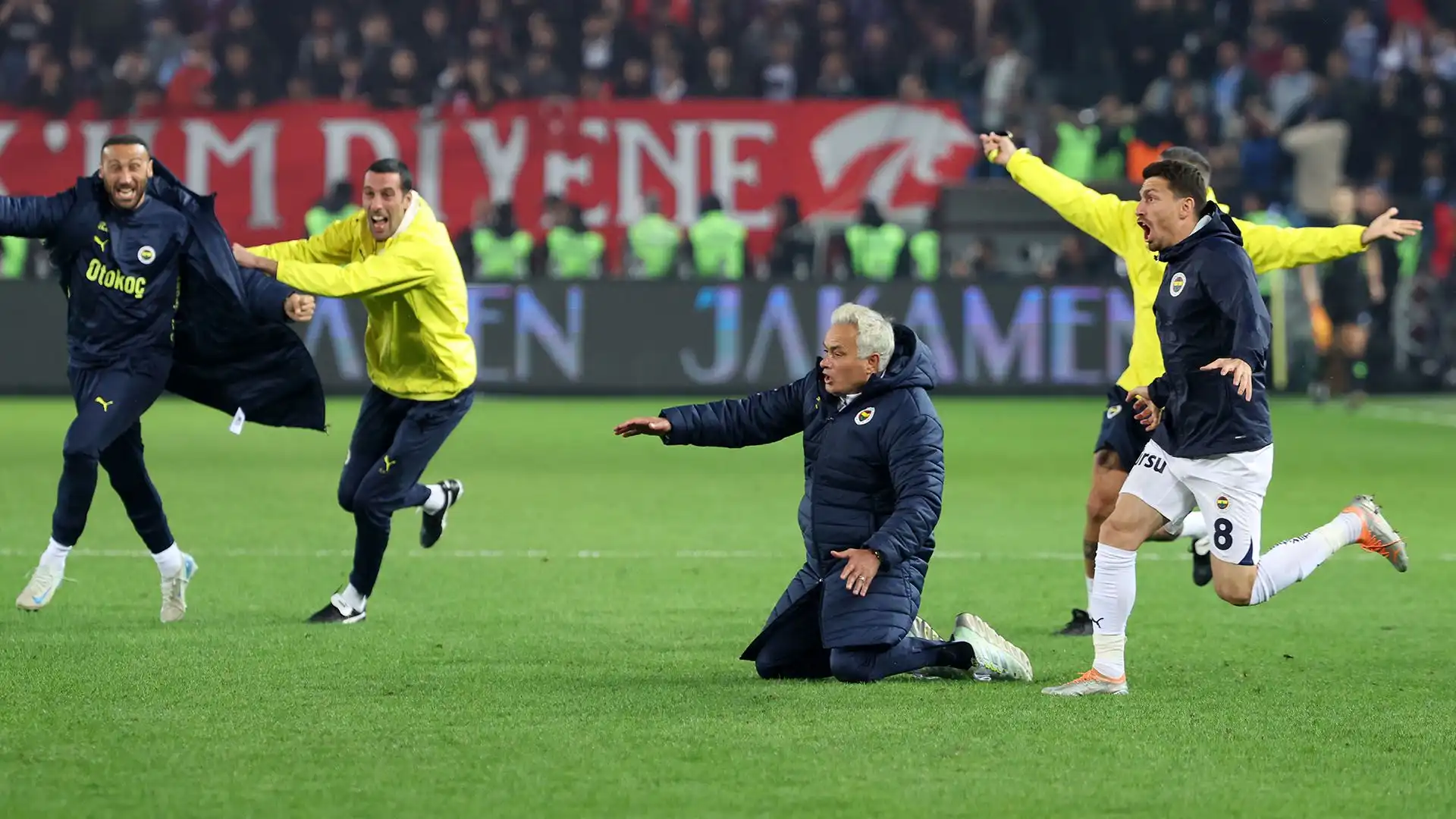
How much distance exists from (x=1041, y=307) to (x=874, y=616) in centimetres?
1666

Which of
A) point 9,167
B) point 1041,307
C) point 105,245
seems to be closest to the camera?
point 105,245

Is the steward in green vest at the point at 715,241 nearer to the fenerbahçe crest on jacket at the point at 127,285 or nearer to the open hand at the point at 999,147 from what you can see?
the open hand at the point at 999,147

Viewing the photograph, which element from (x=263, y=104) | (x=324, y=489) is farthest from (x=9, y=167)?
(x=324, y=489)

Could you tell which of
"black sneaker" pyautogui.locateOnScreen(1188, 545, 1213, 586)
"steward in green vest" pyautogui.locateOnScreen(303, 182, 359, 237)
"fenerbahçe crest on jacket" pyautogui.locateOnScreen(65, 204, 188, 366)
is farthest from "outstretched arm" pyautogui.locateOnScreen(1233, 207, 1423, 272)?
"steward in green vest" pyautogui.locateOnScreen(303, 182, 359, 237)

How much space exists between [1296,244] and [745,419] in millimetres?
2704

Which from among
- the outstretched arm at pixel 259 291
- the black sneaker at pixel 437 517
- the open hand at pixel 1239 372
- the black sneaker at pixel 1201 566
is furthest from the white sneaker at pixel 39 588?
the black sneaker at pixel 1201 566

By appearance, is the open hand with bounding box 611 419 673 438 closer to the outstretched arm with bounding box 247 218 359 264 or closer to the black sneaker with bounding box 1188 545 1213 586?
the outstretched arm with bounding box 247 218 359 264

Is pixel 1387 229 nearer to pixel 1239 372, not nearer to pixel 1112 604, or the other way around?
pixel 1239 372

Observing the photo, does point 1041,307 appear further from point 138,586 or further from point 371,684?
point 371,684

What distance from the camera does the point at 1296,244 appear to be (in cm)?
927

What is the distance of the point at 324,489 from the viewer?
15.8 meters

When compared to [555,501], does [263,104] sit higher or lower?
higher

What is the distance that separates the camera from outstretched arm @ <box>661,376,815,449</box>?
8.22 metres

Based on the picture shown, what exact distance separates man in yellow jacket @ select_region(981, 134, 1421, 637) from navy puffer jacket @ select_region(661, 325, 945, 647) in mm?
1665
